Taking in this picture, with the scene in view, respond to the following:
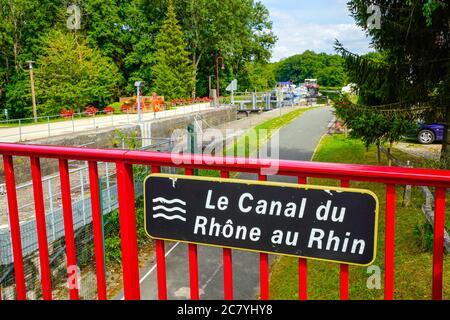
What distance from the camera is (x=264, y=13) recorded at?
182ft

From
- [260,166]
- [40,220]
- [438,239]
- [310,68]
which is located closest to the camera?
[438,239]

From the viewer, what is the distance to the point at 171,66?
4266 centimetres

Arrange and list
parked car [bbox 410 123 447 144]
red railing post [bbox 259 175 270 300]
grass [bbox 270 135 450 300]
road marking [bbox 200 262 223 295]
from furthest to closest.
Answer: parked car [bbox 410 123 447 144] < road marking [bbox 200 262 223 295] < grass [bbox 270 135 450 300] < red railing post [bbox 259 175 270 300]

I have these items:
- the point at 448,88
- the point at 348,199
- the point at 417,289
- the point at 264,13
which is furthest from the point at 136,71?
the point at 348,199

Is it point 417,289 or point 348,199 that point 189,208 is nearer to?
point 348,199

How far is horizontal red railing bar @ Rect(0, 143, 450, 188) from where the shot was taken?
1719 mm

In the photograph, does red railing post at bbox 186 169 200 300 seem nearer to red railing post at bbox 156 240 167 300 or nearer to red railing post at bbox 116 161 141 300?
red railing post at bbox 156 240 167 300

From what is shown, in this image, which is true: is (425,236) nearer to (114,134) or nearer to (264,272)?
(264,272)

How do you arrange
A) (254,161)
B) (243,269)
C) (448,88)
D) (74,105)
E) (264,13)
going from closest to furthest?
(254,161)
(243,269)
(448,88)
(74,105)
(264,13)

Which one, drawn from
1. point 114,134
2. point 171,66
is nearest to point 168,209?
point 114,134

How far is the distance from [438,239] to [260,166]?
2.56ft

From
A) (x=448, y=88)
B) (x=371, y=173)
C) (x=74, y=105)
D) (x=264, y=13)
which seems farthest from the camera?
(x=264, y=13)

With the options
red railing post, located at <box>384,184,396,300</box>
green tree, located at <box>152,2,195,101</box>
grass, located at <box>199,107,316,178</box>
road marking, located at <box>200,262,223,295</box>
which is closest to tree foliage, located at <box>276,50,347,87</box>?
green tree, located at <box>152,2,195,101</box>
